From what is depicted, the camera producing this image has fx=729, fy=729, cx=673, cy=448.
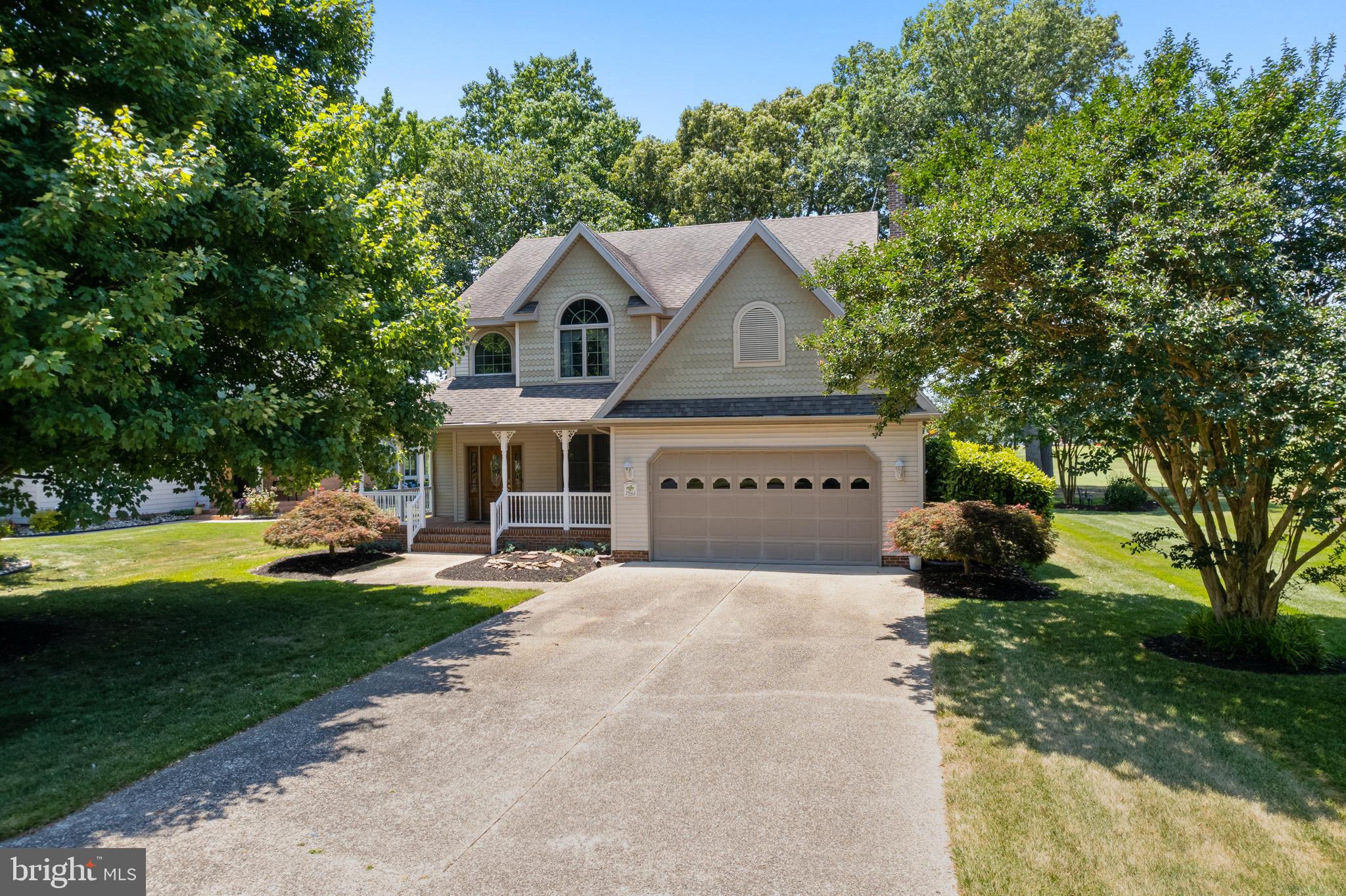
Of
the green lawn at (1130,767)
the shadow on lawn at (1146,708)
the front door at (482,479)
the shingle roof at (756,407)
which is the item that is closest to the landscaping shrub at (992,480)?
the shingle roof at (756,407)

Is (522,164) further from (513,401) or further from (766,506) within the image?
(766,506)

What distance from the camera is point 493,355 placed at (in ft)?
67.5

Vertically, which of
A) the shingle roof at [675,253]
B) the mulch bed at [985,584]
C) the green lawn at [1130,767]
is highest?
the shingle roof at [675,253]

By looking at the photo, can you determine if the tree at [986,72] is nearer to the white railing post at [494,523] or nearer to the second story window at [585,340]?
the second story window at [585,340]

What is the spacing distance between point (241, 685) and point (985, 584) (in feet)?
36.8

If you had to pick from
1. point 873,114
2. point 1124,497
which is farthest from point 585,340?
point 873,114

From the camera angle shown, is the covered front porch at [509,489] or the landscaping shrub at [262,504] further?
the landscaping shrub at [262,504]

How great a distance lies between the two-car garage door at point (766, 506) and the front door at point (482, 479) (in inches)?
251

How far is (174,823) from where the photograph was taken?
16.3 ft

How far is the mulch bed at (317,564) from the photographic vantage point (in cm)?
1541

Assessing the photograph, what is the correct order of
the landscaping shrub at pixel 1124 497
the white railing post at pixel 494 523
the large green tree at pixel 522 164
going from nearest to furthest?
the white railing post at pixel 494 523
the landscaping shrub at pixel 1124 497
the large green tree at pixel 522 164

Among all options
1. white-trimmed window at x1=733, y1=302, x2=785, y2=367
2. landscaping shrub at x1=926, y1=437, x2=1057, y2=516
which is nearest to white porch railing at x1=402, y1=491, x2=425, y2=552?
white-trimmed window at x1=733, y1=302, x2=785, y2=367

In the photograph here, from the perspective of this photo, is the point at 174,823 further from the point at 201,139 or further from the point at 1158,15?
the point at 1158,15

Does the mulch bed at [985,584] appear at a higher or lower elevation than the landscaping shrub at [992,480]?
lower
